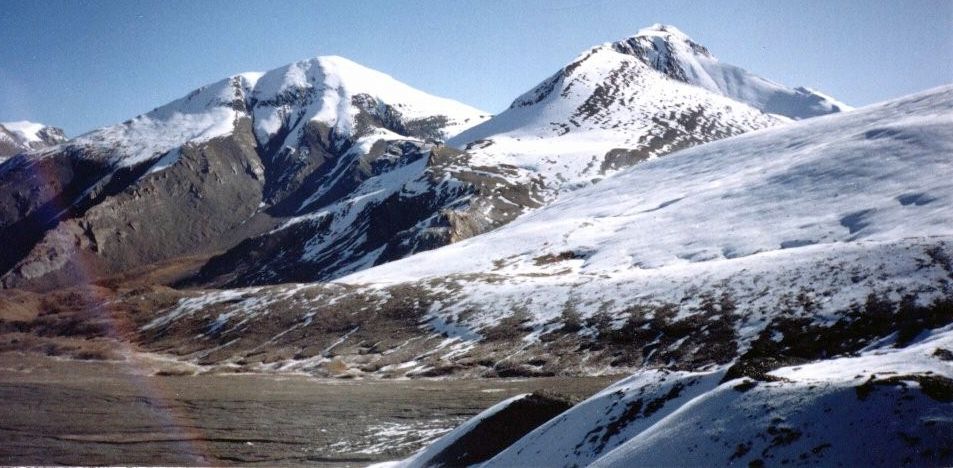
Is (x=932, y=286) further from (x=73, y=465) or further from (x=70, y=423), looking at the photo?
(x=70, y=423)

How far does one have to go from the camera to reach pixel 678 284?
49000 mm

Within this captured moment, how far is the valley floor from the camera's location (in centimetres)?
2261

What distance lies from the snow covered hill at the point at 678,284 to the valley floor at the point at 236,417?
21.8 ft

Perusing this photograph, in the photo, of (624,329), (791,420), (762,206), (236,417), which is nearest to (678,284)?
(624,329)

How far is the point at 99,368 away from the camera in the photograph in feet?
182

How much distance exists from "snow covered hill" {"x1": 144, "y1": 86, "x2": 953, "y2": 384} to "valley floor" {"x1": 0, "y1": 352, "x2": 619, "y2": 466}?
6.66 meters

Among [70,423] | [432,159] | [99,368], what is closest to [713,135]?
[432,159]

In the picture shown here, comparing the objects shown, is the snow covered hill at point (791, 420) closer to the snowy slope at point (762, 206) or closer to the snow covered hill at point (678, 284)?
the snow covered hill at point (678, 284)

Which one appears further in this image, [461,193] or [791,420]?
[461,193]

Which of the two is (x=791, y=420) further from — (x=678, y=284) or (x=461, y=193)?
(x=461, y=193)

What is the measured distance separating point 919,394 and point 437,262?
77641 mm

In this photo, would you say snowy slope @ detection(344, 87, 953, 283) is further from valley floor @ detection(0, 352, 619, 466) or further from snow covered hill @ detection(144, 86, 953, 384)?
valley floor @ detection(0, 352, 619, 466)

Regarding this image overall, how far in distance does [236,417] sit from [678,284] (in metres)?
34.3

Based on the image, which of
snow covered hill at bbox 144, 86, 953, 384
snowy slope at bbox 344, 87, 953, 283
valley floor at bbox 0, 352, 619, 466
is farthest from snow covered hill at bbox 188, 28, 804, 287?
valley floor at bbox 0, 352, 619, 466
